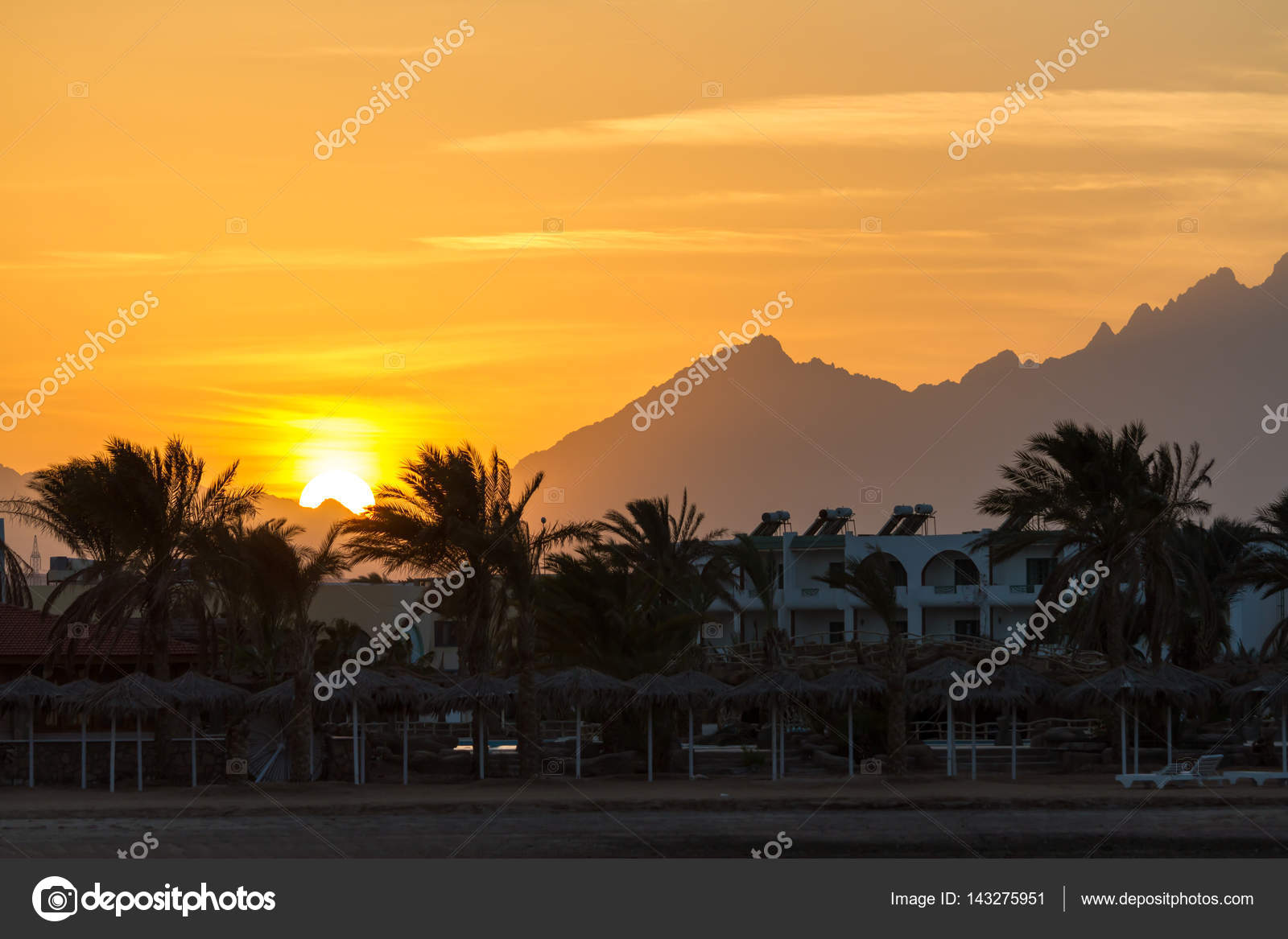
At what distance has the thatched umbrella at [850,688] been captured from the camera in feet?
104

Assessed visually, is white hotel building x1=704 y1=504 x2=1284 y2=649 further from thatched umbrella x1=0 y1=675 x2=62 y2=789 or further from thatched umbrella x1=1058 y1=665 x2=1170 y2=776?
thatched umbrella x1=0 y1=675 x2=62 y2=789

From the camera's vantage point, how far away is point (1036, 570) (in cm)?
6244

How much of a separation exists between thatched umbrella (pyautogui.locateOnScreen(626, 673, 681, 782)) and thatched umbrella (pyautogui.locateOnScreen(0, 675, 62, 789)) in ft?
37.5

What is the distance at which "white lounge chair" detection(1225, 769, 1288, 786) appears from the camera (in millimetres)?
29812

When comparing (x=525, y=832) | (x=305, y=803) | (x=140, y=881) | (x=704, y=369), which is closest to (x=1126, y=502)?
(x=704, y=369)

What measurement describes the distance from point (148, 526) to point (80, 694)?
3.67 meters

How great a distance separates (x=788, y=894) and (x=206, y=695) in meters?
13.2

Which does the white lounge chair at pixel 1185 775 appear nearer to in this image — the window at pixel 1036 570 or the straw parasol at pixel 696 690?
the straw parasol at pixel 696 690

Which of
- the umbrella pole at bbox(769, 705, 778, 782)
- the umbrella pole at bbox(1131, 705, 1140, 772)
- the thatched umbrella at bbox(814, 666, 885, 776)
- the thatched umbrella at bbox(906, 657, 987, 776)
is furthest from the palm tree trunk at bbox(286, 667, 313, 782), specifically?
the umbrella pole at bbox(1131, 705, 1140, 772)

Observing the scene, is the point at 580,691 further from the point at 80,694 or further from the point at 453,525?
the point at 80,694

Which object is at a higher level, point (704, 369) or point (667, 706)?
point (704, 369)

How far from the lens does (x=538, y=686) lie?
106 feet

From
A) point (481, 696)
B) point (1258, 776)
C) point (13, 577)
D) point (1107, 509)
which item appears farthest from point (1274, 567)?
point (13, 577)

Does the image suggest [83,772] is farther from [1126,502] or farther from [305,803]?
[1126,502]
